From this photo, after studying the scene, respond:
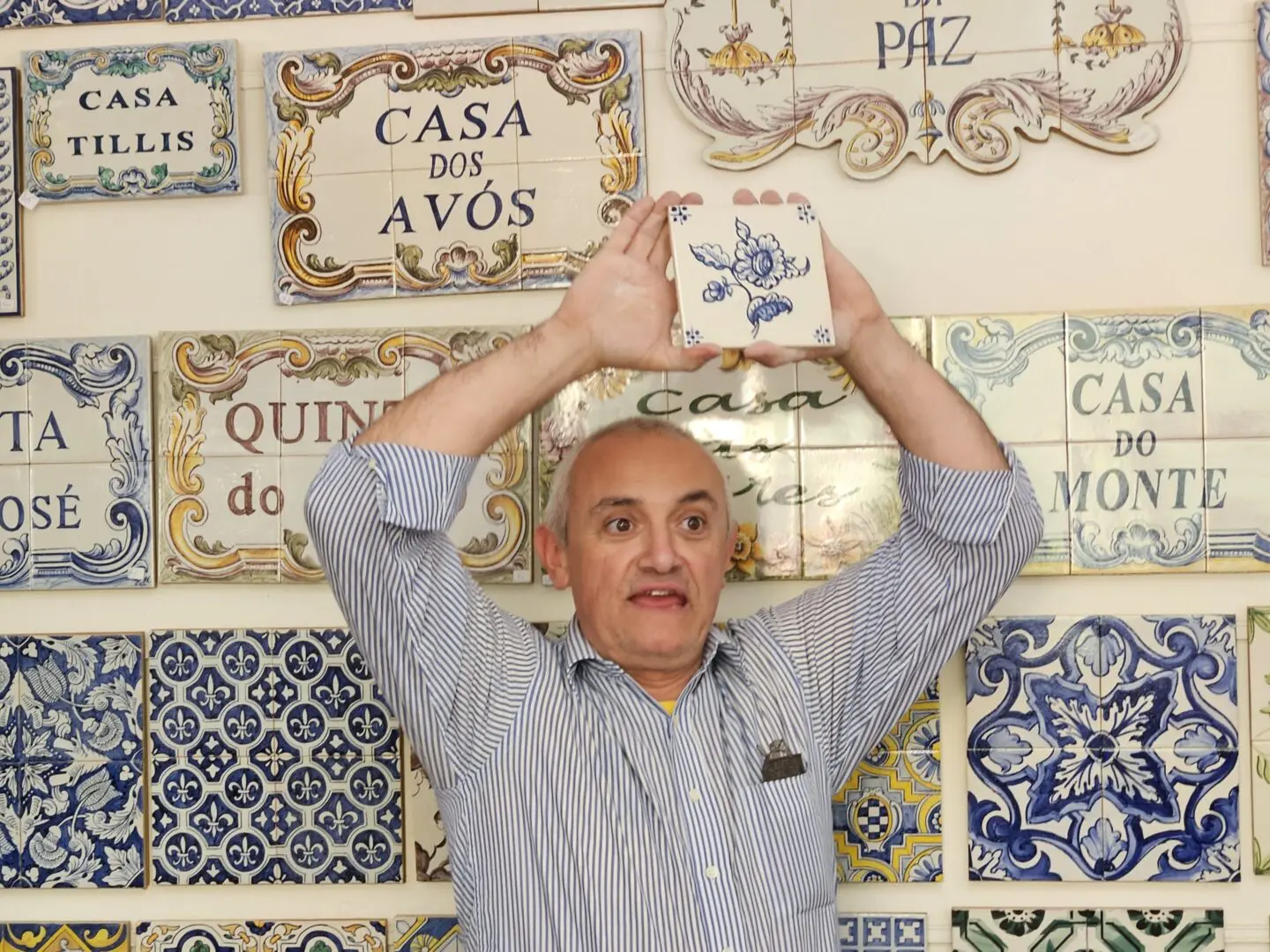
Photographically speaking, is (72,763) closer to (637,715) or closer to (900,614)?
(637,715)

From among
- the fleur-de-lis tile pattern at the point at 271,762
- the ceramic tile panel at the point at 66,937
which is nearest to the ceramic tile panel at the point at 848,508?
the fleur-de-lis tile pattern at the point at 271,762

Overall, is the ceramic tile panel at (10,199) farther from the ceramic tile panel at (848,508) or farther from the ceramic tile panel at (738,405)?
the ceramic tile panel at (848,508)

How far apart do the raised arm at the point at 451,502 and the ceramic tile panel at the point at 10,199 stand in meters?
0.69

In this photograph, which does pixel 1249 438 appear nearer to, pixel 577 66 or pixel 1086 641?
pixel 1086 641

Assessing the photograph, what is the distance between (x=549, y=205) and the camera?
1718 millimetres

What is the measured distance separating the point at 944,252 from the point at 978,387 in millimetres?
179

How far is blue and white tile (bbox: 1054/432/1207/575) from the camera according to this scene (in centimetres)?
166

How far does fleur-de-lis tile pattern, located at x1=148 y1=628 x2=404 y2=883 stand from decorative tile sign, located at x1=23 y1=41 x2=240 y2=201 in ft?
1.97

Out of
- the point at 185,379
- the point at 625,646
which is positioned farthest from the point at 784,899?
the point at 185,379

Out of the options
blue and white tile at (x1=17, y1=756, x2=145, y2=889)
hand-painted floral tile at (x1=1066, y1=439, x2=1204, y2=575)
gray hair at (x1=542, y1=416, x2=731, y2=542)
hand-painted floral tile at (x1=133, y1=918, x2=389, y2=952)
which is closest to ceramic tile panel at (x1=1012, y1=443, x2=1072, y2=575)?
hand-painted floral tile at (x1=1066, y1=439, x2=1204, y2=575)

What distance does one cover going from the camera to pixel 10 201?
1787mm

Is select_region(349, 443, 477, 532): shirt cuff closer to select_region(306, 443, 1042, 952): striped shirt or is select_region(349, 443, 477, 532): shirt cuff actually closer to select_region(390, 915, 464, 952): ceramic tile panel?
select_region(306, 443, 1042, 952): striped shirt

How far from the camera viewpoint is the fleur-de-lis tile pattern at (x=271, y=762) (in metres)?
1.71

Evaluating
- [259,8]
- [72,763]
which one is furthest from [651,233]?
[72,763]
